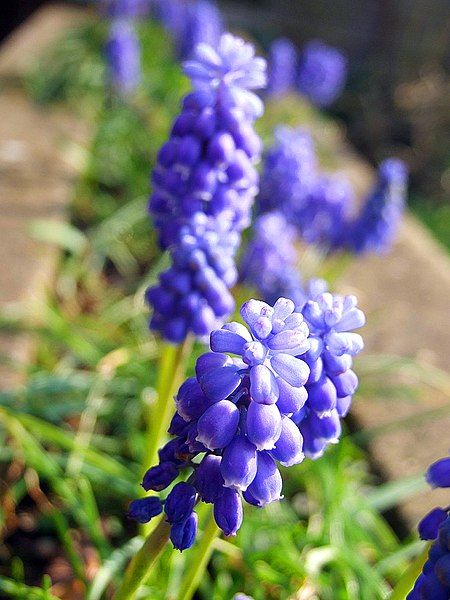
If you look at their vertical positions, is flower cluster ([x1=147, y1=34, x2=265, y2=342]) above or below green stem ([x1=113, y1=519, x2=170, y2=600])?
above

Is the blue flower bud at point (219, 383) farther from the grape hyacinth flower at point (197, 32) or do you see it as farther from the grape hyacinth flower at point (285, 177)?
the grape hyacinth flower at point (197, 32)

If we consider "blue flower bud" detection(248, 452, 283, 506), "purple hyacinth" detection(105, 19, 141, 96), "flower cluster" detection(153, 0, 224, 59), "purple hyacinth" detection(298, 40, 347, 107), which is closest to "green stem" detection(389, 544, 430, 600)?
"blue flower bud" detection(248, 452, 283, 506)

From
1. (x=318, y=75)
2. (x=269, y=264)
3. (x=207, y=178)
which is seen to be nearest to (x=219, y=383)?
(x=207, y=178)

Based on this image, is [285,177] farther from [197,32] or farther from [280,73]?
[197,32]

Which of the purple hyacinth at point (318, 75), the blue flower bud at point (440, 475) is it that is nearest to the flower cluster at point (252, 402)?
the blue flower bud at point (440, 475)

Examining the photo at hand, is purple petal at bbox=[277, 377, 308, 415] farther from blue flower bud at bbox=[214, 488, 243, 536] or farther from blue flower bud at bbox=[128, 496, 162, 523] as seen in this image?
blue flower bud at bbox=[128, 496, 162, 523]

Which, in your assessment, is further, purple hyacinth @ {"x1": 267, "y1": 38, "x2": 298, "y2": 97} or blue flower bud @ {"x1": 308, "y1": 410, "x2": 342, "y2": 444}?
purple hyacinth @ {"x1": 267, "y1": 38, "x2": 298, "y2": 97}
